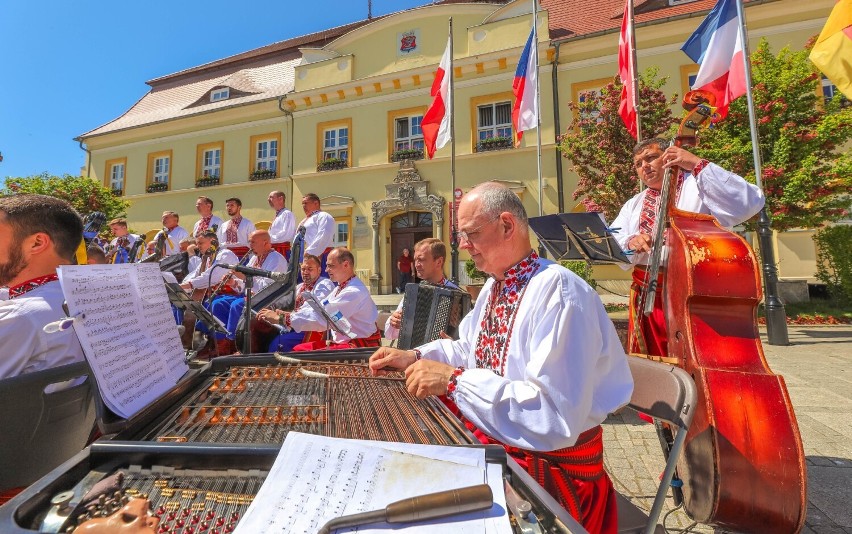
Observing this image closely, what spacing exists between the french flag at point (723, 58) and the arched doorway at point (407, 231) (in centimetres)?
1056

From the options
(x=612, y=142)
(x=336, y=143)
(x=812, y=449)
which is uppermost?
(x=336, y=143)

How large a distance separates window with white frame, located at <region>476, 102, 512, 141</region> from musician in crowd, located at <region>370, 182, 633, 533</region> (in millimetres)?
14245

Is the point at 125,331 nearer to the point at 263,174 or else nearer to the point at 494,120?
the point at 494,120

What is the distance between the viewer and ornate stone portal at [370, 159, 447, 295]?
15.6 meters

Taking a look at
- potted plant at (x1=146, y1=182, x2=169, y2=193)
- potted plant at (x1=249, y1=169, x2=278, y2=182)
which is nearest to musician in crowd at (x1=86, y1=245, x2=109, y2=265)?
potted plant at (x1=249, y1=169, x2=278, y2=182)

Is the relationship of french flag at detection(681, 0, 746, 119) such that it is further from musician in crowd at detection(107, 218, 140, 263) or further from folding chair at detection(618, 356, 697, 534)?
musician in crowd at detection(107, 218, 140, 263)

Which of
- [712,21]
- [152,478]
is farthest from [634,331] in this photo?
[712,21]

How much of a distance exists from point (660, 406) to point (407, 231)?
1525 cm

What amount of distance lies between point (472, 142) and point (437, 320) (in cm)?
1308

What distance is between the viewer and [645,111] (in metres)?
10.7

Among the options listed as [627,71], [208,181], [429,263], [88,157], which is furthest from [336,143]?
[429,263]

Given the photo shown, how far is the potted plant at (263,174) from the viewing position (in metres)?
18.1

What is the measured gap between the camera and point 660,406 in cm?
158

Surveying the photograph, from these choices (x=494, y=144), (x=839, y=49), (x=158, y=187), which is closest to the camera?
(x=839, y=49)
